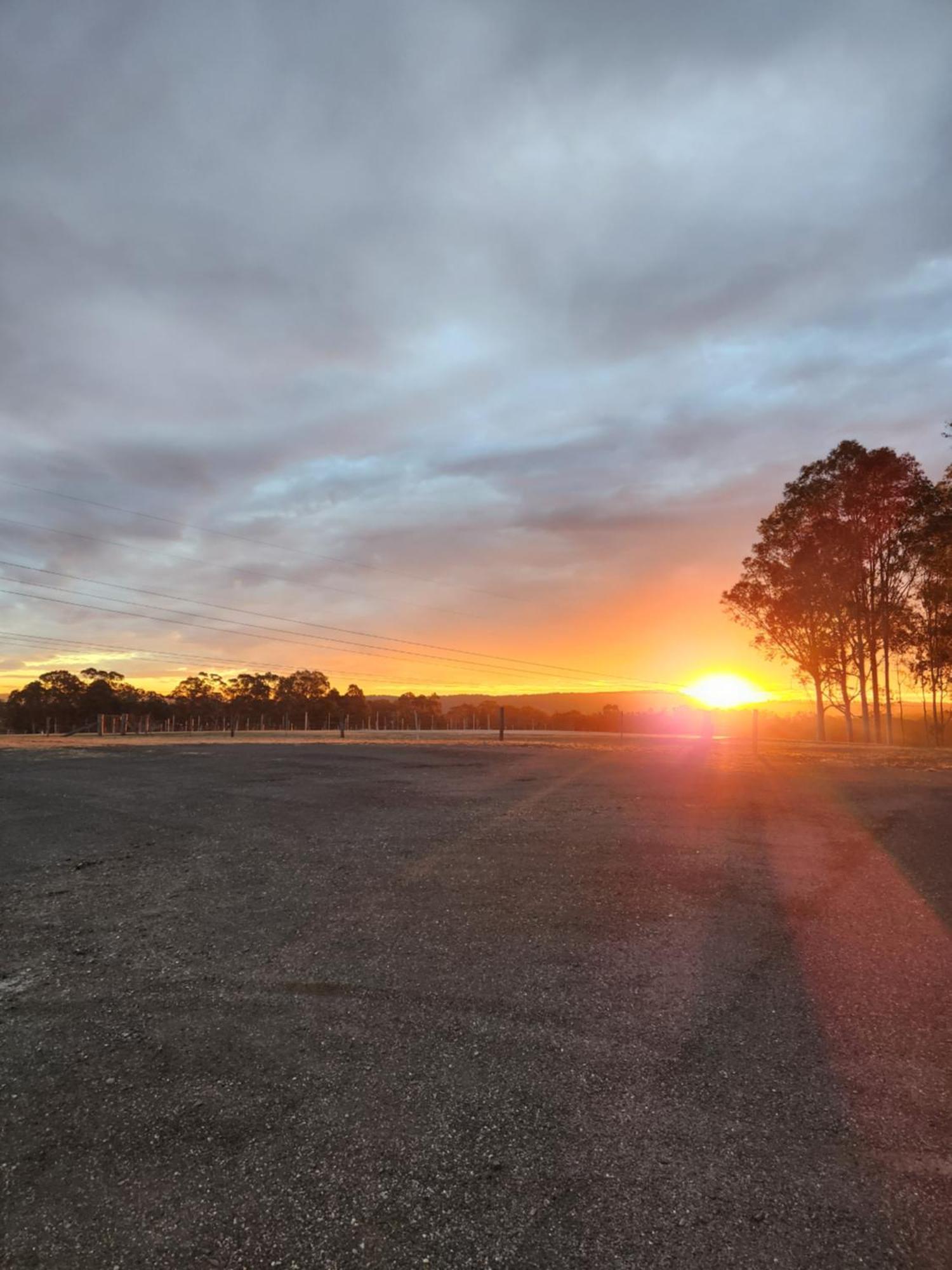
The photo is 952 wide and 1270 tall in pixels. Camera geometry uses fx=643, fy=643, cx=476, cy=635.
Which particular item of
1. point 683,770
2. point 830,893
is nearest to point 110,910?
point 830,893

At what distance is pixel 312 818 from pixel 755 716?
2031cm

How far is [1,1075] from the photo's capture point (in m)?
4.36

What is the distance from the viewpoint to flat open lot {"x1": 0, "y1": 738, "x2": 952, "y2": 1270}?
3.11 metres

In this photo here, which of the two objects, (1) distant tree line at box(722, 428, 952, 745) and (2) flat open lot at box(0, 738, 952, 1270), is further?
(1) distant tree line at box(722, 428, 952, 745)

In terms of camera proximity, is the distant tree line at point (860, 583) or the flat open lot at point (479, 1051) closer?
the flat open lot at point (479, 1051)

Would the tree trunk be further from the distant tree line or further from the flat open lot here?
the flat open lot

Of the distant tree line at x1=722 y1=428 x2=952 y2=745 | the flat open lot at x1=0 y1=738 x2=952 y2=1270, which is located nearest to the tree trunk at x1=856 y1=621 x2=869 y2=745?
the distant tree line at x1=722 y1=428 x2=952 y2=745

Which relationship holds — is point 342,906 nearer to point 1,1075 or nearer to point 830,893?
point 1,1075

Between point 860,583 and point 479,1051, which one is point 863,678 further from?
point 479,1051

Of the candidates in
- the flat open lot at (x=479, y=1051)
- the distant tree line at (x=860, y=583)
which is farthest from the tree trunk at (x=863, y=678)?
the flat open lot at (x=479, y=1051)

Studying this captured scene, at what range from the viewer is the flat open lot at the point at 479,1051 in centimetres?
311

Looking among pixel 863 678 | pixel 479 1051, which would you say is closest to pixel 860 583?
pixel 863 678

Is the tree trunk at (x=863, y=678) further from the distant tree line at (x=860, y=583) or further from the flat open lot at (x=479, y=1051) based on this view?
the flat open lot at (x=479, y=1051)

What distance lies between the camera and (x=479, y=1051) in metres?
4.53
